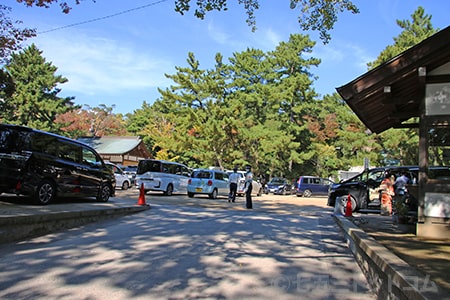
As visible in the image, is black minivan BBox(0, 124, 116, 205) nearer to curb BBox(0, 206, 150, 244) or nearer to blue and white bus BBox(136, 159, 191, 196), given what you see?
curb BBox(0, 206, 150, 244)

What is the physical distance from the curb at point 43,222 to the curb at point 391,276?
5815 mm

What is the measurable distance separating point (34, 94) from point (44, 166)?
32127 mm

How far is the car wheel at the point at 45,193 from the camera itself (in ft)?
30.8

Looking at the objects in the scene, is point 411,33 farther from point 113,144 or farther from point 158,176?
point 113,144

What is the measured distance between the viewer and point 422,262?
512 cm

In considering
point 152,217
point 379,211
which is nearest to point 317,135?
point 379,211

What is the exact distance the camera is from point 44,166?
9.46 metres

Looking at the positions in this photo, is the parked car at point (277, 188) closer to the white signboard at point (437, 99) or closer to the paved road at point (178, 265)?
the paved road at point (178, 265)

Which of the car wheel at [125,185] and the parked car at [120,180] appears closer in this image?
the parked car at [120,180]

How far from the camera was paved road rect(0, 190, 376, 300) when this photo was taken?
439cm

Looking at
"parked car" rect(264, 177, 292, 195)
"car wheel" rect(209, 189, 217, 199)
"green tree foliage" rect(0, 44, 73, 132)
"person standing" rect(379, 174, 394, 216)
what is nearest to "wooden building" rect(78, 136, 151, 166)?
"green tree foliage" rect(0, 44, 73, 132)

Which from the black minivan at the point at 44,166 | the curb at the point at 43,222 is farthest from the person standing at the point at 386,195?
the black minivan at the point at 44,166

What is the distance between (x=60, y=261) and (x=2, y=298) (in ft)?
5.02

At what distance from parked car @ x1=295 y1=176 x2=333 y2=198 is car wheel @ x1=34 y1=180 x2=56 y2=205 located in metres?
23.9
